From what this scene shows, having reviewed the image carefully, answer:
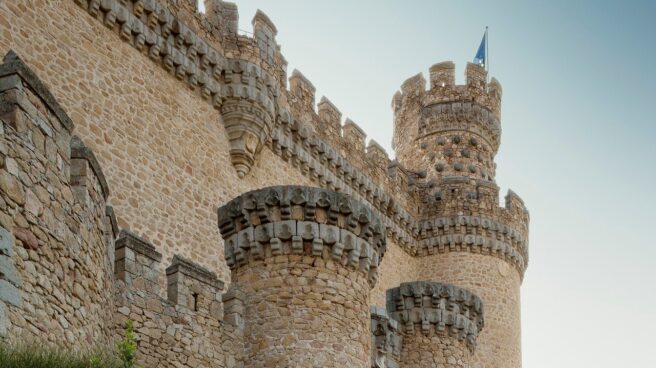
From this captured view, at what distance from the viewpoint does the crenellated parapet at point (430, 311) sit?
46.6ft

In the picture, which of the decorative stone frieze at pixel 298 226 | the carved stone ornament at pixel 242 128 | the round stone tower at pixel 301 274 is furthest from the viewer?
the carved stone ornament at pixel 242 128

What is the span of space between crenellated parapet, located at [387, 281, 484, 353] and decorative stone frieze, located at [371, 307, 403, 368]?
458 mm

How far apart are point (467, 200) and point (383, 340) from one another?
10282 millimetres

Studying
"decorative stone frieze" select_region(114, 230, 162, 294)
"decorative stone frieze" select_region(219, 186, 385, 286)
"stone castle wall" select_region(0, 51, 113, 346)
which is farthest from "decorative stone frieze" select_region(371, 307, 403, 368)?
"stone castle wall" select_region(0, 51, 113, 346)

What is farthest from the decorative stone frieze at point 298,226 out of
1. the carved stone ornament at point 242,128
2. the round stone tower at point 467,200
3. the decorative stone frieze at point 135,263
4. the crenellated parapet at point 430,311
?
the round stone tower at point 467,200

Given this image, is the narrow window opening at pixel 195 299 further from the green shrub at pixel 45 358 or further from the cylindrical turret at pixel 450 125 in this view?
the cylindrical turret at pixel 450 125

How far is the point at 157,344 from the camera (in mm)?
9523

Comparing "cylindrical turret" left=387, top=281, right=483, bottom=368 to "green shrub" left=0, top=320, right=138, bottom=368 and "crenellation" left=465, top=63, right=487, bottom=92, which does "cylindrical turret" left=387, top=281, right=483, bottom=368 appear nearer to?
"green shrub" left=0, top=320, right=138, bottom=368

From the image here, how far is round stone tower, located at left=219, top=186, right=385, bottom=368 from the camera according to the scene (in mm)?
10383

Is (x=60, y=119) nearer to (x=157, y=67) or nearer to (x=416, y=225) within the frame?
(x=157, y=67)

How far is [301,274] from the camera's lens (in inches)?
419

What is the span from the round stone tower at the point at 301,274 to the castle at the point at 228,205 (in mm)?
20

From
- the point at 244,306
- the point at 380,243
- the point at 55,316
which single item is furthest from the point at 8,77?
the point at 380,243

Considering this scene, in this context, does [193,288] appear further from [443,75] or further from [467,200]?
[443,75]
